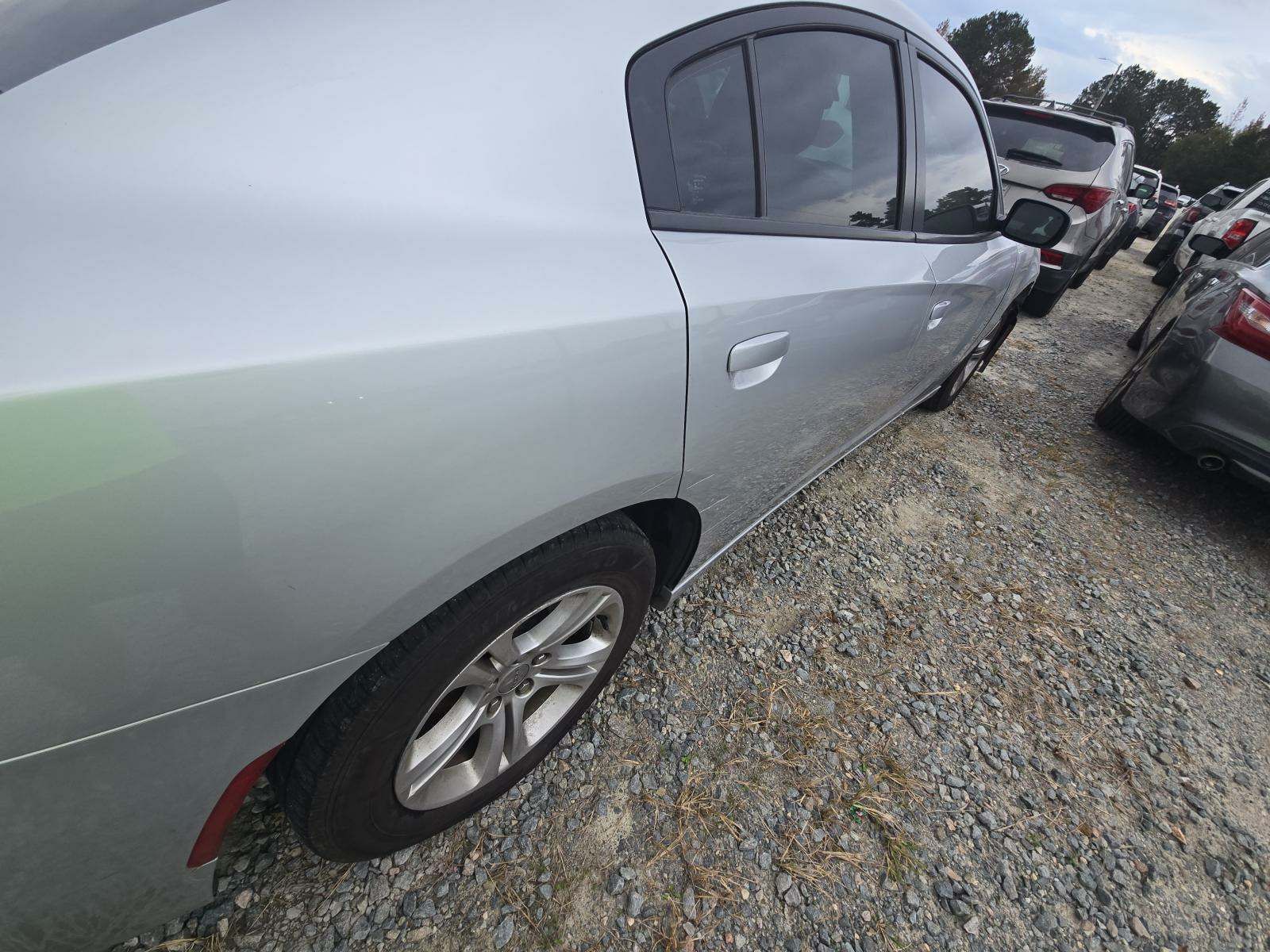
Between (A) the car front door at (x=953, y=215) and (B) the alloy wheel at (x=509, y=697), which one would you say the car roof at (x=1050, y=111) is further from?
(B) the alloy wheel at (x=509, y=697)

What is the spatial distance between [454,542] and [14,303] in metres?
0.53

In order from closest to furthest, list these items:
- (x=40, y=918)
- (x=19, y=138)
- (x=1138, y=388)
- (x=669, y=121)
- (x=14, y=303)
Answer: (x=14, y=303) < (x=19, y=138) < (x=40, y=918) < (x=669, y=121) < (x=1138, y=388)

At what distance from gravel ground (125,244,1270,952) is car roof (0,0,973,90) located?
1.45 meters

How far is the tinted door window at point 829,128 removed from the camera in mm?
1350

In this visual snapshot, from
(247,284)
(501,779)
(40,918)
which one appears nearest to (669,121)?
(247,284)

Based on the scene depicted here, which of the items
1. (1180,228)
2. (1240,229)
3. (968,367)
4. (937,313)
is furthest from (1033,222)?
(1180,228)

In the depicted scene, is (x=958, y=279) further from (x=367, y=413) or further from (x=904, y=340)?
(x=367, y=413)

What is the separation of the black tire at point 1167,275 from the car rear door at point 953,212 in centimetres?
754

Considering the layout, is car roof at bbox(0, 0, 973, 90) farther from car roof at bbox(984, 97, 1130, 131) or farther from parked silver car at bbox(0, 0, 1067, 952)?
car roof at bbox(984, 97, 1130, 131)

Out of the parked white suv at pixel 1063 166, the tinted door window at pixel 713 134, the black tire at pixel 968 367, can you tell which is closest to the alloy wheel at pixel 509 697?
the tinted door window at pixel 713 134

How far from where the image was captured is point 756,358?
1.22 metres

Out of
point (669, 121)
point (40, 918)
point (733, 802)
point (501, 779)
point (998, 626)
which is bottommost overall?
point (998, 626)

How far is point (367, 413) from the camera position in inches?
28.7

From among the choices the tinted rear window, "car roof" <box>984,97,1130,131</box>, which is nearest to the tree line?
the tinted rear window
